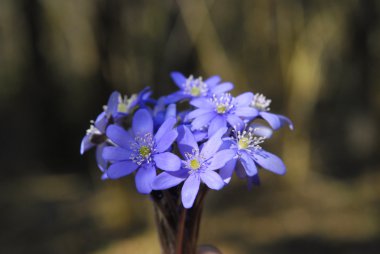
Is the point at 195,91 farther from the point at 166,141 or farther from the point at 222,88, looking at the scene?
the point at 166,141

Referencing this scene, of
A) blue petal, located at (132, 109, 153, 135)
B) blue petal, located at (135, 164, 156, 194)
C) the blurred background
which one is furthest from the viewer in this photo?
the blurred background

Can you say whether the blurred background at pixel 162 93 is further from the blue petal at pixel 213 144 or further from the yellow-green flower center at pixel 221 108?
the blue petal at pixel 213 144

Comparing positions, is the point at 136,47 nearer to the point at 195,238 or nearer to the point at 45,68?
the point at 45,68

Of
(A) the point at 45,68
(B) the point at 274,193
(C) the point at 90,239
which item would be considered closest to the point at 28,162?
(A) the point at 45,68

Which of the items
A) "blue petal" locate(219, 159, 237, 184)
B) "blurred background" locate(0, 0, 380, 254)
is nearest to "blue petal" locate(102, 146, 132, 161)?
"blue petal" locate(219, 159, 237, 184)

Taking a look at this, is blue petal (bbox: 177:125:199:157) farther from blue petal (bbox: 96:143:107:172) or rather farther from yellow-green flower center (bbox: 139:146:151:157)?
blue petal (bbox: 96:143:107:172)

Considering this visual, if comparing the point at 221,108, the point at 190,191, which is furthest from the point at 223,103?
the point at 190,191

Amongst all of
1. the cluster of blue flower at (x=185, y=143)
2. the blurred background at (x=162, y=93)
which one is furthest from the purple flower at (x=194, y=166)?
the blurred background at (x=162, y=93)
